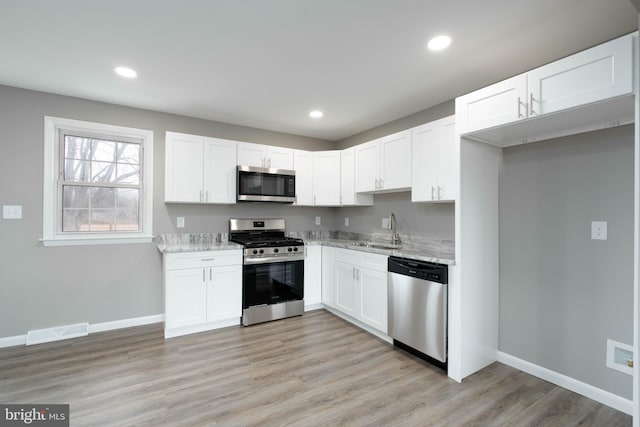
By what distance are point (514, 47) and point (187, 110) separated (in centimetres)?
328

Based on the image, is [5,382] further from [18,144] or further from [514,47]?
[514,47]

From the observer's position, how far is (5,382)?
2182 millimetres

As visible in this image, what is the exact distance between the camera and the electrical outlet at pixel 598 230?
Answer: 6.66 feet

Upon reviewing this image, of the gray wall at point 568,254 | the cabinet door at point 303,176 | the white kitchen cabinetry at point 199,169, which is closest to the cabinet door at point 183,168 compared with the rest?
the white kitchen cabinetry at point 199,169

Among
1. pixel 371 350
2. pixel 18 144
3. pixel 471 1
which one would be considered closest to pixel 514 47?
pixel 471 1

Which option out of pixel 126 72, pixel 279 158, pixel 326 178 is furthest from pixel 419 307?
pixel 126 72

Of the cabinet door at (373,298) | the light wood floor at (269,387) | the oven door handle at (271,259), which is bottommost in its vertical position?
the light wood floor at (269,387)

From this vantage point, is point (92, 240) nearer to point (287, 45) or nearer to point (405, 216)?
point (287, 45)

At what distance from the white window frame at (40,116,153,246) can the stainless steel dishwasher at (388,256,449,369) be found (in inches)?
114

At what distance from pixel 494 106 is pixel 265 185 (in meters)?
2.61

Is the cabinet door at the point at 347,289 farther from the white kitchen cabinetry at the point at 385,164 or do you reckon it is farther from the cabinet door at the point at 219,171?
the cabinet door at the point at 219,171

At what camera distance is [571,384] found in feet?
7.11

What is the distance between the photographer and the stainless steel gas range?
3383mm

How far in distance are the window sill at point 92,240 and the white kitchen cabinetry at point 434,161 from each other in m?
3.14
